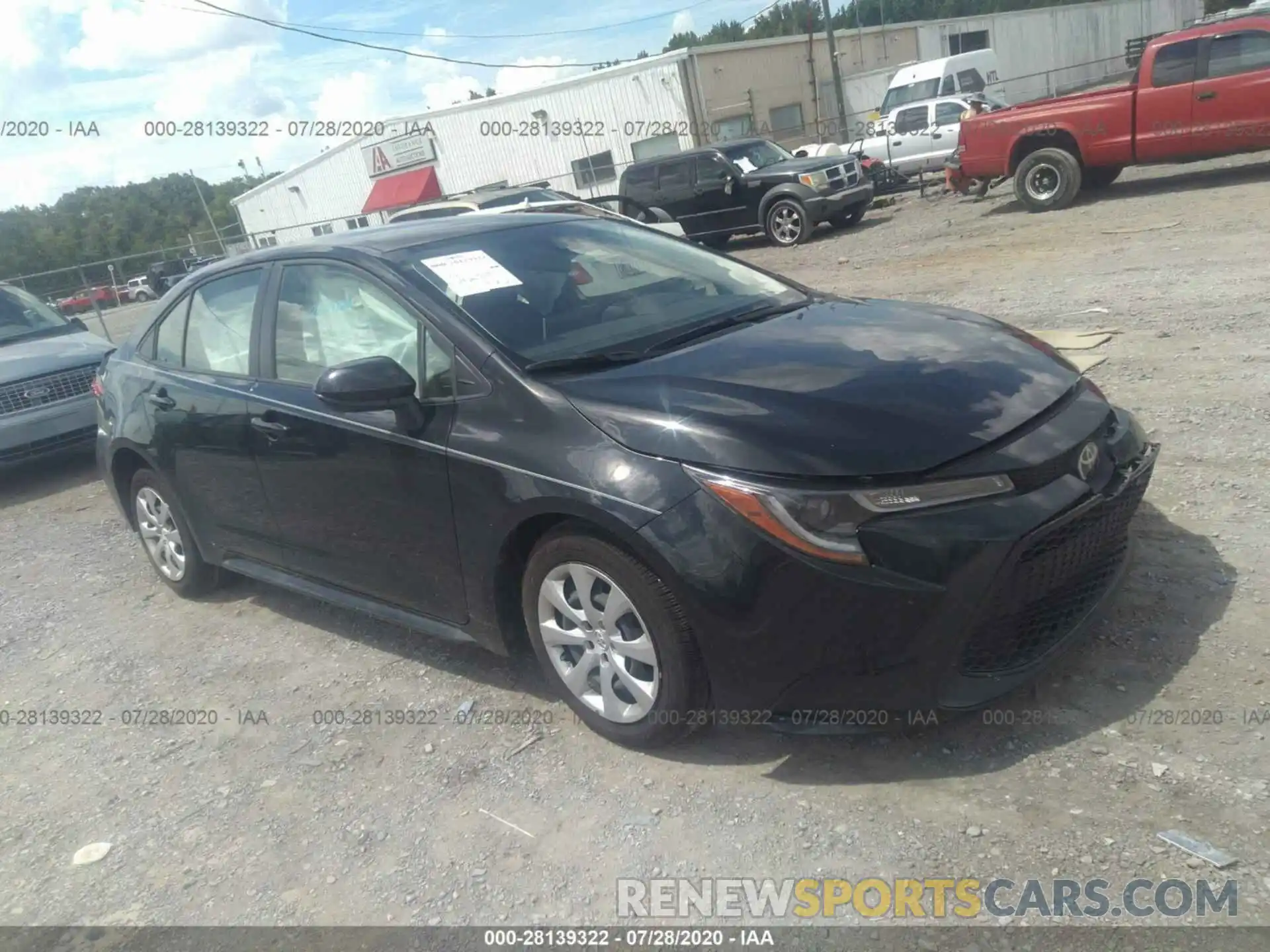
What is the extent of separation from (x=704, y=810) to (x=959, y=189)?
560 inches

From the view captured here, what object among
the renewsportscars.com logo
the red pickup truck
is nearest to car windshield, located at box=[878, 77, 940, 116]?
the red pickup truck

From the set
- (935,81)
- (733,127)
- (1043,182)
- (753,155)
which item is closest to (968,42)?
(733,127)

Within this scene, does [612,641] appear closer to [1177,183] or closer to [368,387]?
[368,387]

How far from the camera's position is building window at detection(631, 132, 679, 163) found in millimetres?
28656

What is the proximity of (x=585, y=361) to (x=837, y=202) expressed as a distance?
1450 centimetres

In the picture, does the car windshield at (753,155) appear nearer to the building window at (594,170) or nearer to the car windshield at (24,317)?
the car windshield at (24,317)

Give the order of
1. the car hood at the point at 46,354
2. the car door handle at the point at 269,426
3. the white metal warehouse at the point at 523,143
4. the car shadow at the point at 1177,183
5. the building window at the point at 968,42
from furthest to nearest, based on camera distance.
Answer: the building window at the point at 968,42 → the white metal warehouse at the point at 523,143 → the car shadow at the point at 1177,183 → the car hood at the point at 46,354 → the car door handle at the point at 269,426

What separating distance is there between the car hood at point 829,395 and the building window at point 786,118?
3049 cm

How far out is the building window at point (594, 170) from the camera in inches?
1200

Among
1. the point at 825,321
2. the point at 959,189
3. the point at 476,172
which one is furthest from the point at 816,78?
the point at 825,321

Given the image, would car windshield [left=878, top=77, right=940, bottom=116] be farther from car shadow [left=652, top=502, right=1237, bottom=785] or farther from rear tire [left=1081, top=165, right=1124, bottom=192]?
car shadow [left=652, top=502, right=1237, bottom=785]

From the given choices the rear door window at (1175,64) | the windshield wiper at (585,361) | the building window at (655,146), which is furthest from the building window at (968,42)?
the windshield wiper at (585,361)

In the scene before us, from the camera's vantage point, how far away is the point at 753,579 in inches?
112

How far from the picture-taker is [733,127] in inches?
1185
